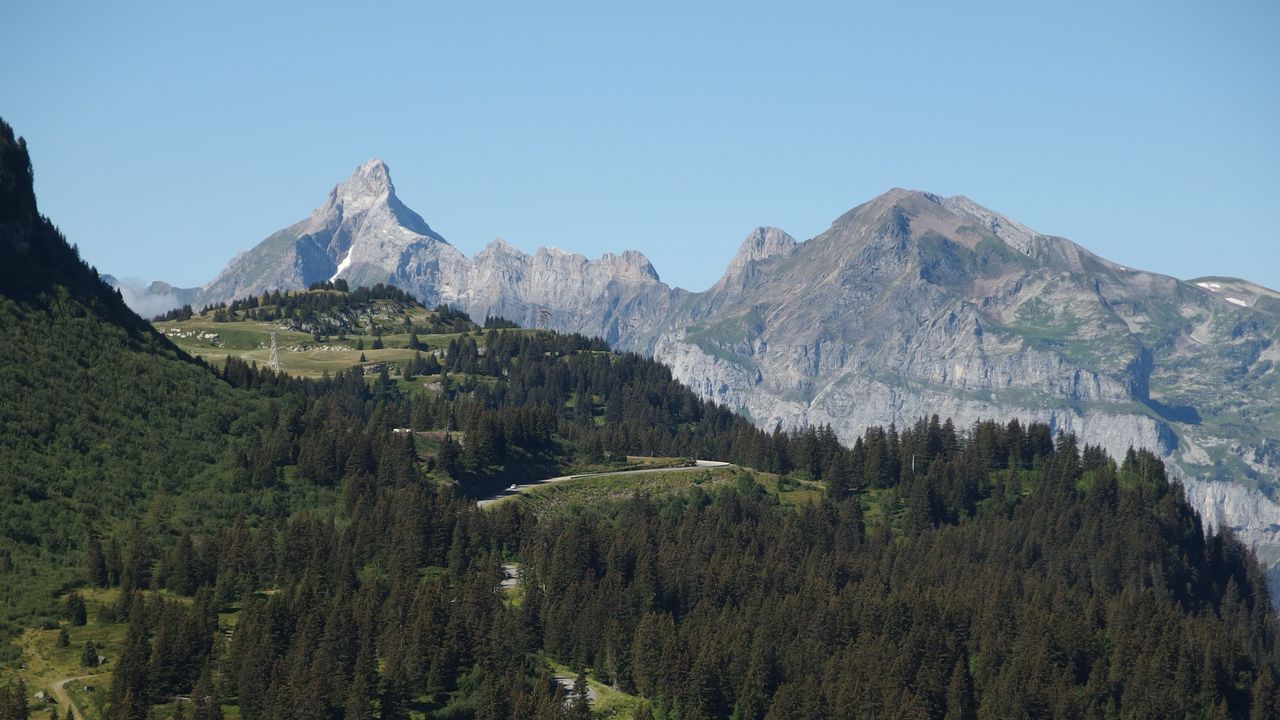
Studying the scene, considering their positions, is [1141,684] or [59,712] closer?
[59,712]

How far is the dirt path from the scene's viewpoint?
144 meters

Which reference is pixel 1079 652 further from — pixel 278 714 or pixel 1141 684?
pixel 278 714

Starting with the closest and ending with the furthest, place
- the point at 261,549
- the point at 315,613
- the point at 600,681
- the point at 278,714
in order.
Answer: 1. the point at 278,714
2. the point at 315,613
3. the point at 600,681
4. the point at 261,549

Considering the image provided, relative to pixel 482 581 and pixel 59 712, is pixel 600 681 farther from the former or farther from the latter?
pixel 59 712

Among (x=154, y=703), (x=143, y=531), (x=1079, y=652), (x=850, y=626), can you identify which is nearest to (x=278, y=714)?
(x=154, y=703)

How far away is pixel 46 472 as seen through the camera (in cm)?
19725

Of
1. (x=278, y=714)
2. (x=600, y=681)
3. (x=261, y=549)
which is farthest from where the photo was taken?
(x=261, y=549)

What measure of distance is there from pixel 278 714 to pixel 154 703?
43.5 feet

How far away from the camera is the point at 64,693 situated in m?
148

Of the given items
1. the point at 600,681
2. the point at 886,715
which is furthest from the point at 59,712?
the point at 886,715

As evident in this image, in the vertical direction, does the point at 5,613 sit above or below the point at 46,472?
below

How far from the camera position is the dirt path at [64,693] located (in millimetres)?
144125

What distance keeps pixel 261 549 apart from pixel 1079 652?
99051 mm

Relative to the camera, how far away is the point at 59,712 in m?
144
